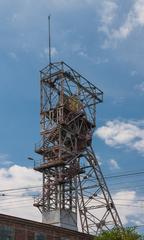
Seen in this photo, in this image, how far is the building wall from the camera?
50.2 meters

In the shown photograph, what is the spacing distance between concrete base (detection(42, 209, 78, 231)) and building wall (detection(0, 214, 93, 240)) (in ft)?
16.6

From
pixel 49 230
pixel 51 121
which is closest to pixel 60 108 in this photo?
pixel 51 121

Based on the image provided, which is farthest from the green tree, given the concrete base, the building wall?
the concrete base

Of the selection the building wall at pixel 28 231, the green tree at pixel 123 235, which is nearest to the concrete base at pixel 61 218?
the building wall at pixel 28 231

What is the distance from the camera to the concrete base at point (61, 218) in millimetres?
63906

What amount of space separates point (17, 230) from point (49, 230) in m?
5.21

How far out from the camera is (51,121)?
69.9 meters

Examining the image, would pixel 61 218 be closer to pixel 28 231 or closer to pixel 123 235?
pixel 28 231

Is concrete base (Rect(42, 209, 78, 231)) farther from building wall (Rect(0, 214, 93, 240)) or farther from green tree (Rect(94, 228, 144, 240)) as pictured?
green tree (Rect(94, 228, 144, 240))

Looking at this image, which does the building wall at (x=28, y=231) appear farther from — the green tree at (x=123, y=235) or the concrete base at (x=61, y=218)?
the green tree at (x=123, y=235)

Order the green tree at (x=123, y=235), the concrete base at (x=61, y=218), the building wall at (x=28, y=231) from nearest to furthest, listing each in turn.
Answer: the green tree at (x=123, y=235)
the building wall at (x=28, y=231)
the concrete base at (x=61, y=218)

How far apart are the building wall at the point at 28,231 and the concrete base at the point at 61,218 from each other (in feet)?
16.6

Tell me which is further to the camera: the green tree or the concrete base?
the concrete base

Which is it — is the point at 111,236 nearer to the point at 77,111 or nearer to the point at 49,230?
the point at 49,230
